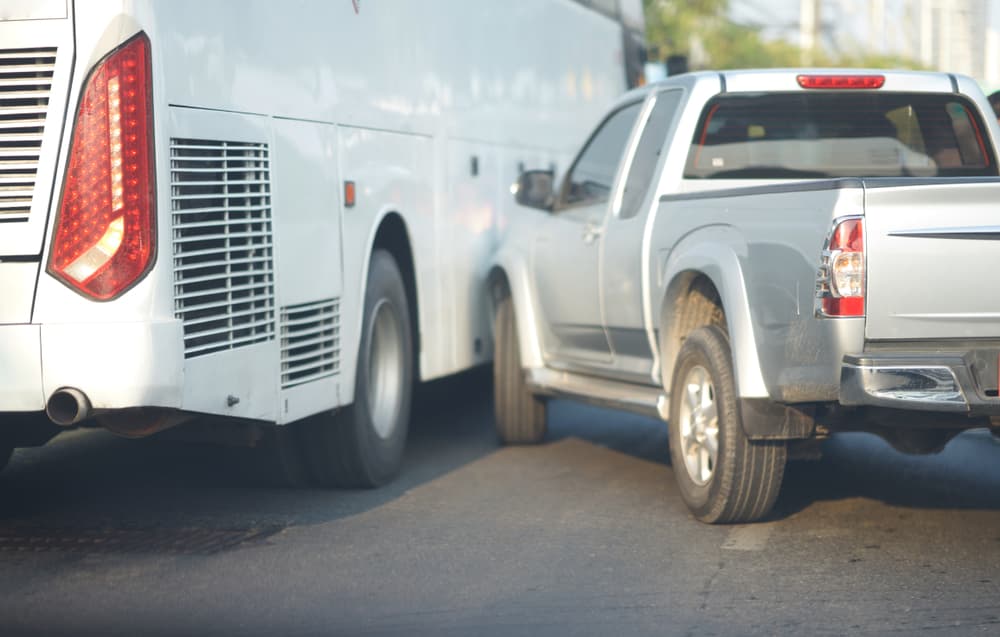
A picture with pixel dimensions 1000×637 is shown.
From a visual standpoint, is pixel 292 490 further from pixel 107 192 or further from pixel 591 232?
pixel 107 192

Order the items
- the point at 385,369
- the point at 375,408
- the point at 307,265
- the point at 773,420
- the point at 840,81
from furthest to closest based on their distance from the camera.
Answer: the point at 385,369, the point at 375,408, the point at 840,81, the point at 307,265, the point at 773,420

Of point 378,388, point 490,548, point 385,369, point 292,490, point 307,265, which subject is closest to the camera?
point 490,548

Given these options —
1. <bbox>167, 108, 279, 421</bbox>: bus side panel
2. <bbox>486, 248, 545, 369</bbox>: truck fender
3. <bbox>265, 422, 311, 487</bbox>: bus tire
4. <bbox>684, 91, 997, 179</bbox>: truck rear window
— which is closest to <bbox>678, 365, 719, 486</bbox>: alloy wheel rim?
→ <bbox>684, 91, 997, 179</bbox>: truck rear window

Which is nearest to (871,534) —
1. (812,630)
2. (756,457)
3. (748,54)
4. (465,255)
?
(756,457)

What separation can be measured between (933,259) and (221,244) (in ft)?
8.63

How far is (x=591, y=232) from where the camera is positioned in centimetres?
885

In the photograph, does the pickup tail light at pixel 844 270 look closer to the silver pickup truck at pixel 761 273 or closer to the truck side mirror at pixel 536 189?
the silver pickup truck at pixel 761 273

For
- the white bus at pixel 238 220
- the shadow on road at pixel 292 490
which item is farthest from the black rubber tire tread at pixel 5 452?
A: the shadow on road at pixel 292 490

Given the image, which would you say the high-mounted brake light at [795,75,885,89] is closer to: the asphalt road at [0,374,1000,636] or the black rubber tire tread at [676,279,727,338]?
the black rubber tire tread at [676,279,727,338]

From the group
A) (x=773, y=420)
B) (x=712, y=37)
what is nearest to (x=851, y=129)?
(x=773, y=420)

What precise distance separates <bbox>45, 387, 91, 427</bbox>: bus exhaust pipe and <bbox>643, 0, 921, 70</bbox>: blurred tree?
35.6 metres

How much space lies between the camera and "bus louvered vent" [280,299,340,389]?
7.25 meters

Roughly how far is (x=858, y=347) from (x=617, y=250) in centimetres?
243

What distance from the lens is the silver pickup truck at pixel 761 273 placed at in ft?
19.8
